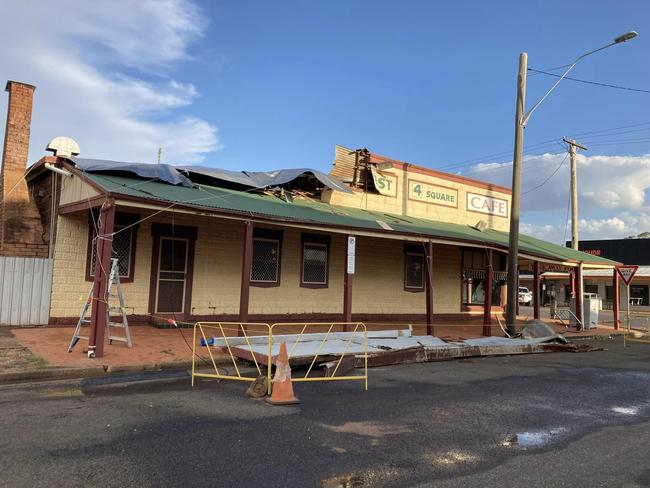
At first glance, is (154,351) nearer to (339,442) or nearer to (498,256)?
(339,442)

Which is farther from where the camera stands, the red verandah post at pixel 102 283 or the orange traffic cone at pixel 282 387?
the red verandah post at pixel 102 283

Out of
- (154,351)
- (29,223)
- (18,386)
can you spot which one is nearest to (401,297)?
(154,351)

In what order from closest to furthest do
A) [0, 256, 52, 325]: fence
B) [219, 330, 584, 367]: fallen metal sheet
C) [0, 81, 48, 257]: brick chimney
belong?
[219, 330, 584, 367]: fallen metal sheet, [0, 256, 52, 325]: fence, [0, 81, 48, 257]: brick chimney

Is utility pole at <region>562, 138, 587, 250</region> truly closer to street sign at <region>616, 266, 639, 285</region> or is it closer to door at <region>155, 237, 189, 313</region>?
street sign at <region>616, 266, 639, 285</region>

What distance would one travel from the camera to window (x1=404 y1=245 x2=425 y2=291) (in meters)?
19.6

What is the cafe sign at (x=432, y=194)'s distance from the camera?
19898 millimetres

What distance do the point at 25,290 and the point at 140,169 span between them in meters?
4.04

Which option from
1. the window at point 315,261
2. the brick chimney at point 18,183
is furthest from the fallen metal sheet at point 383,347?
the brick chimney at point 18,183

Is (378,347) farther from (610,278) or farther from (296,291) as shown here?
(610,278)

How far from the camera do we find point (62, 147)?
12.8 metres

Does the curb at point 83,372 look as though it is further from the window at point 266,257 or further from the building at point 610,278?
the building at point 610,278

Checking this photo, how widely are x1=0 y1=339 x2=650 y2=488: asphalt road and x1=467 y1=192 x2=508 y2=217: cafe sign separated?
44.8ft

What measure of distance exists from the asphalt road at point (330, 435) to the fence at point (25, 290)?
5633mm

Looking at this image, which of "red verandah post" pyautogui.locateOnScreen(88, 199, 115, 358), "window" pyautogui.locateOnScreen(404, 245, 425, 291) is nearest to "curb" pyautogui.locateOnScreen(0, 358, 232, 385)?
"red verandah post" pyautogui.locateOnScreen(88, 199, 115, 358)
